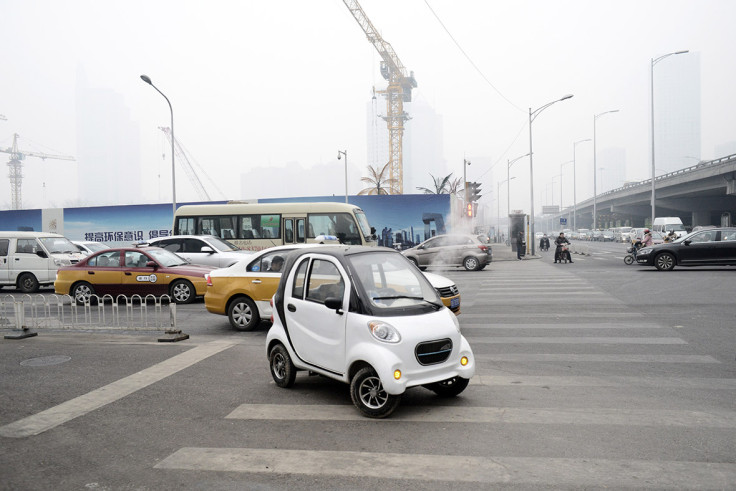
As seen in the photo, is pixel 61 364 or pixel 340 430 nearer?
pixel 340 430

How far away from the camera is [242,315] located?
10250 mm

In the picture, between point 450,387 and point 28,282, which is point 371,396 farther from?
point 28,282

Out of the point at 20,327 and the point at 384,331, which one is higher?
the point at 384,331

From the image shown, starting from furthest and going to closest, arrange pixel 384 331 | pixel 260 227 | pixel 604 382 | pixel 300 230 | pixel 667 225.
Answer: pixel 667 225, pixel 260 227, pixel 300 230, pixel 604 382, pixel 384 331

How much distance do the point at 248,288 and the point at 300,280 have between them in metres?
4.21

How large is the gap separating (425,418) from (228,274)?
6006 millimetres

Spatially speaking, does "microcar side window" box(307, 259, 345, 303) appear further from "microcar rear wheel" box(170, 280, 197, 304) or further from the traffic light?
the traffic light

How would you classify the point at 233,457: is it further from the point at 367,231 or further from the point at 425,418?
the point at 367,231

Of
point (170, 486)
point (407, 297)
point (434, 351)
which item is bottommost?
point (170, 486)

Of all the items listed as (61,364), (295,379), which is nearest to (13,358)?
(61,364)

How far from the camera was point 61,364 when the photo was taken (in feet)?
25.5

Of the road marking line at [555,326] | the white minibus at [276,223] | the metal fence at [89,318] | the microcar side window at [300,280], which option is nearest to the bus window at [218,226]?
the white minibus at [276,223]

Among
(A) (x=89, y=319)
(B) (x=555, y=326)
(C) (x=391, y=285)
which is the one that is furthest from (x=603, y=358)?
(A) (x=89, y=319)

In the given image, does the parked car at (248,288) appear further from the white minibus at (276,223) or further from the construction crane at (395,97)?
the construction crane at (395,97)
